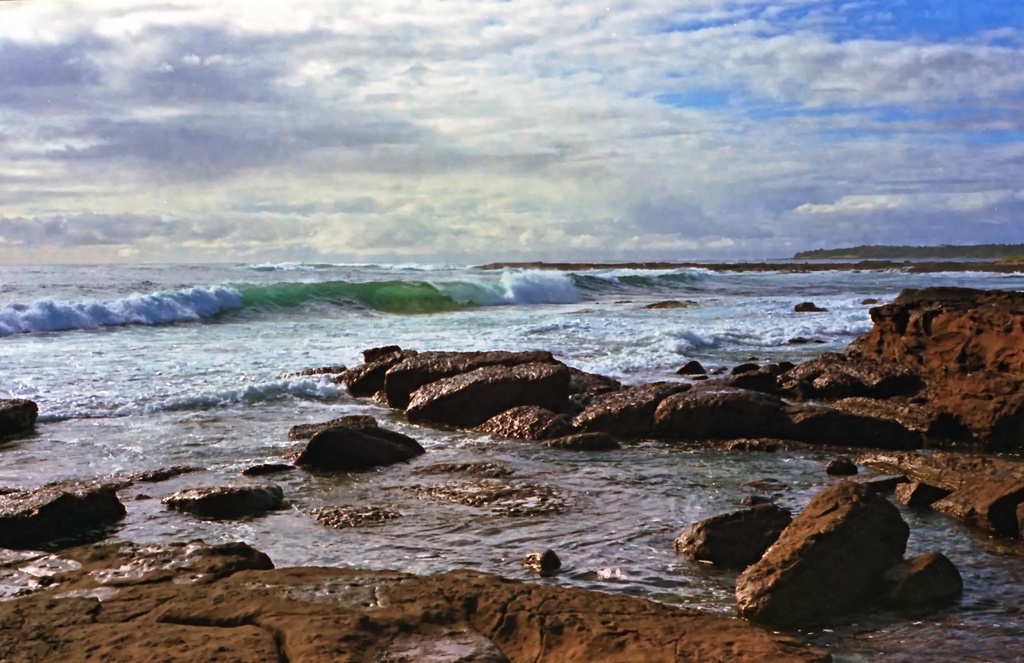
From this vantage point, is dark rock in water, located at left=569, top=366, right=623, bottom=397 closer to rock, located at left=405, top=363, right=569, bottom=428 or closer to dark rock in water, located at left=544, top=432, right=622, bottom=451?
rock, located at left=405, top=363, right=569, bottom=428

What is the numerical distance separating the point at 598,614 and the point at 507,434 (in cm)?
568

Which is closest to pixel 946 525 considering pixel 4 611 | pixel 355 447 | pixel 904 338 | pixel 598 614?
pixel 598 614

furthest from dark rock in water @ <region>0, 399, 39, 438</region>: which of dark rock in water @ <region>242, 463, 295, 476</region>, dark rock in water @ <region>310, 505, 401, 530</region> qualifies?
dark rock in water @ <region>310, 505, 401, 530</region>

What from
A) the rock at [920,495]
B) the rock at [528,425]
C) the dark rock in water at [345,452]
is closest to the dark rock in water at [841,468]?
the rock at [920,495]

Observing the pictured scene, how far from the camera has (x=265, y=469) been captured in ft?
26.4

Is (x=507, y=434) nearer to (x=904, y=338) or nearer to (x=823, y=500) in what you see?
(x=823, y=500)

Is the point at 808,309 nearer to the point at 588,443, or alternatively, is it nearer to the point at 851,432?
the point at 851,432

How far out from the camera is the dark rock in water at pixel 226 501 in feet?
22.0

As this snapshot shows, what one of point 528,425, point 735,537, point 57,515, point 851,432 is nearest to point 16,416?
point 57,515

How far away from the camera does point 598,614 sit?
420 cm

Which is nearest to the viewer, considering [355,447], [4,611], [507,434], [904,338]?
[4,611]

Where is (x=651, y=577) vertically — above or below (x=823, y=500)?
below

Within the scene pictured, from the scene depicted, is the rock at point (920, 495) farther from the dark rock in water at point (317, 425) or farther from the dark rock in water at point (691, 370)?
the dark rock in water at point (691, 370)

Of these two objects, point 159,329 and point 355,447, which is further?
point 159,329
